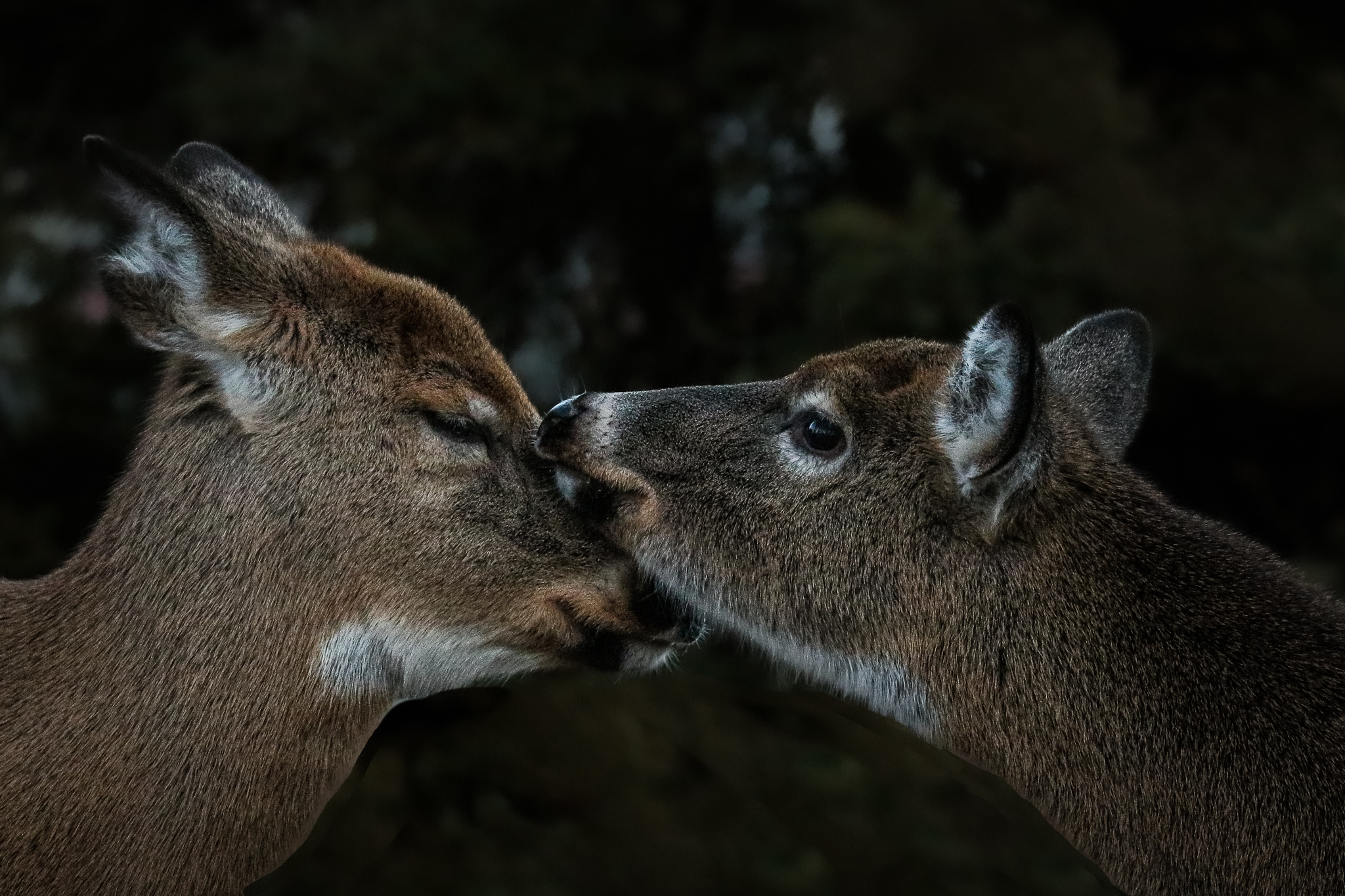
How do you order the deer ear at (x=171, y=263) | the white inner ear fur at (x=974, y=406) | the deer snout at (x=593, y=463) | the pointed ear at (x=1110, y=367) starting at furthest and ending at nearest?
the pointed ear at (x=1110, y=367) → the deer snout at (x=593, y=463) → the white inner ear fur at (x=974, y=406) → the deer ear at (x=171, y=263)

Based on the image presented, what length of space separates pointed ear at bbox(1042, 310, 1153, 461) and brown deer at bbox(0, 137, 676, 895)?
162 centimetres

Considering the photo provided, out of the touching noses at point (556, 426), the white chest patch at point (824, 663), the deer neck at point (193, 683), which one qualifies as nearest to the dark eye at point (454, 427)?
the touching noses at point (556, 426)

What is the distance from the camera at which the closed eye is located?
366 centimetres

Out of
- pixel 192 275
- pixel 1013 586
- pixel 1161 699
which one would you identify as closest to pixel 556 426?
pixel 192 275

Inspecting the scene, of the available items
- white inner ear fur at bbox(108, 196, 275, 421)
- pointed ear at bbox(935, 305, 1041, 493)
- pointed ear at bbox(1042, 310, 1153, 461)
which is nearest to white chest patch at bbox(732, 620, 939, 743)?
pointed ear at bbox(935, 305, 1041, 493)

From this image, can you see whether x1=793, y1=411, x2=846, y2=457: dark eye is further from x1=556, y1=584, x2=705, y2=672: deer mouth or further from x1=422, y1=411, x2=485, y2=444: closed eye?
x1=422, y1=411, x2=485, y2=444: closed eye

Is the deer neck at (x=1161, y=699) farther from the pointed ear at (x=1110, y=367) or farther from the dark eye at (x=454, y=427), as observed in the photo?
the dark eye at (x=454, y=427)

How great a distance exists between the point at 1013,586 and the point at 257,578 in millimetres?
1848

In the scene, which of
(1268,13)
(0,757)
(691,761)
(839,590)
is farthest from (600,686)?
(1268,13)

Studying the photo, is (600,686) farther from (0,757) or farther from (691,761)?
(0,757)

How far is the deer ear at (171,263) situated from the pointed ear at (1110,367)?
2393 mm

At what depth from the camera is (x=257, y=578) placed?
134 inches

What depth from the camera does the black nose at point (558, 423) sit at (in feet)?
12.4

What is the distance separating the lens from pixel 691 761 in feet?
12.1
